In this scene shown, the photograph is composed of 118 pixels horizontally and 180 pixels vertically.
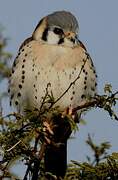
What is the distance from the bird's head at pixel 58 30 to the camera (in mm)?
5855

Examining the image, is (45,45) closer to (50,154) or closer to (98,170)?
(50,154)

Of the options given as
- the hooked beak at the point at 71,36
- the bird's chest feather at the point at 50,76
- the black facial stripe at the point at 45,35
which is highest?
the black facial stripe at the point at 45,35

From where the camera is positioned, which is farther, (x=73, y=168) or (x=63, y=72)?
(x=63, y=72)

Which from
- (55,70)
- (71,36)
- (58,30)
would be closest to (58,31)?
(58,30)

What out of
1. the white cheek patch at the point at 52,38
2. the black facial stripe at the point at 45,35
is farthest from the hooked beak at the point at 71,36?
the black facial stripe at the point at 45,35

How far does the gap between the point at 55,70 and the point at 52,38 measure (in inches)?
18.2

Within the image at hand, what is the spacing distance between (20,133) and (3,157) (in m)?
0.20

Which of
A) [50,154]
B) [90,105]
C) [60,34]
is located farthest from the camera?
[60,34]

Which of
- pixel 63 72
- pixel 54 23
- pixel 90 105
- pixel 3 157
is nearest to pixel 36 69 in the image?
pixel 63 72

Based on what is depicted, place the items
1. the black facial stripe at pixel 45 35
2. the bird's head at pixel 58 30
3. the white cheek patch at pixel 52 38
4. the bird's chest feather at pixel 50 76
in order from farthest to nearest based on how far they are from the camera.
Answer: the black facial stripe at pixel 45 35 → the white cheek patch at pixel 52 38 → the bird's head at pixel 58 30 → the bird's chest feather at pixel 50 76

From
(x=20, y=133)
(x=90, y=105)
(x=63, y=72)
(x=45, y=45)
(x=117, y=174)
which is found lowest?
(x=117, y=174)

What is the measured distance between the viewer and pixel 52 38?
6.06 metres

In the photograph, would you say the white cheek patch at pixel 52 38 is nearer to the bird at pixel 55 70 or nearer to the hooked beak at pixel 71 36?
the bird at pixel 55 70

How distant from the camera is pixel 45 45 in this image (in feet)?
20.1
